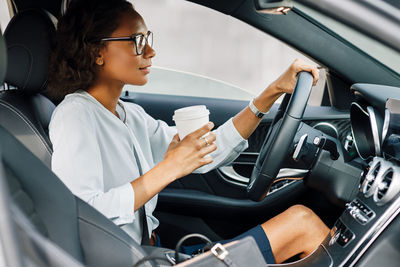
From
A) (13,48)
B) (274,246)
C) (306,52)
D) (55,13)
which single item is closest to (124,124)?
(13,48)

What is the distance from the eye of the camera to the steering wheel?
1332mm

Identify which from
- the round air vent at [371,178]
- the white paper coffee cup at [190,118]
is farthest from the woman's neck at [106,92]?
the round air vent at [371,178]

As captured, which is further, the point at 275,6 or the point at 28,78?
the point at 28,78

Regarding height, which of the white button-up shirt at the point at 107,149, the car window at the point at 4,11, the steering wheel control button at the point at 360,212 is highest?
the car window at the point at 4,11

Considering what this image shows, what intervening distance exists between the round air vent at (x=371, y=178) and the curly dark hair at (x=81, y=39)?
0.82m

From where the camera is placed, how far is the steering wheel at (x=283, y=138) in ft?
4.37

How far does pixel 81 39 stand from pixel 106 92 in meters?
0.17

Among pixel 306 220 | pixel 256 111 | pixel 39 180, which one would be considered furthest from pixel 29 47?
pixel 306 220

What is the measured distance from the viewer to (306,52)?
6.16ft

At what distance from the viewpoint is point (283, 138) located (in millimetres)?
1362

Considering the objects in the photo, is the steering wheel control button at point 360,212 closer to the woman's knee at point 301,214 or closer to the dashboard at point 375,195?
the dashboard at point 375,195

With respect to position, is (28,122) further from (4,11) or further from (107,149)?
(4,11)

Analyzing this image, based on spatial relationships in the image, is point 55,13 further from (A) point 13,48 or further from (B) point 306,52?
(B) point 306,52

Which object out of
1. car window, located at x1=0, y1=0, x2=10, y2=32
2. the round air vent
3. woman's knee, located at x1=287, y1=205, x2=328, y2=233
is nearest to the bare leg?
woman's knee, located at x1=287, y1=205, x2=328, y2=233
